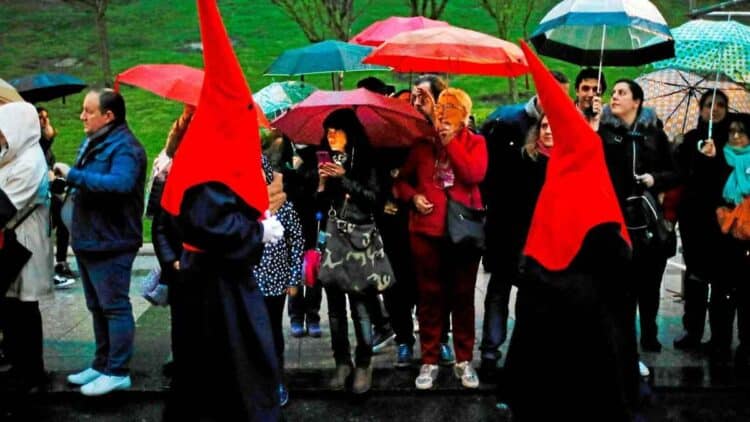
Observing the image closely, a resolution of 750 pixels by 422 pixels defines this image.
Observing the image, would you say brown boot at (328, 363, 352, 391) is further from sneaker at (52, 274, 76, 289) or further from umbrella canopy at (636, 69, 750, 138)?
sneaker at (52, 274, 76, 289)

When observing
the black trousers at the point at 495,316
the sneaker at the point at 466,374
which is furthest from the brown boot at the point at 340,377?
the black trousers at the point at 495,316

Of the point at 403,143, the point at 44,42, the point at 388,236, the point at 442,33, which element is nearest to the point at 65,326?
the point at 388,236

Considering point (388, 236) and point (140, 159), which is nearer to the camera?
point (140, 159)

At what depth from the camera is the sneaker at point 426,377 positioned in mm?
5969

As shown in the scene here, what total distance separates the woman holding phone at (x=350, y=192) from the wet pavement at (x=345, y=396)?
193 mm

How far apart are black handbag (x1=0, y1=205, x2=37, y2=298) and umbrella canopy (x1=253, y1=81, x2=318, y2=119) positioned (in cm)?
199

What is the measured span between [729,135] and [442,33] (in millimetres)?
2306

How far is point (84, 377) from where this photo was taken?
6043 mm

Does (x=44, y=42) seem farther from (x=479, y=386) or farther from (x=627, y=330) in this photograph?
(x=627, y=330)

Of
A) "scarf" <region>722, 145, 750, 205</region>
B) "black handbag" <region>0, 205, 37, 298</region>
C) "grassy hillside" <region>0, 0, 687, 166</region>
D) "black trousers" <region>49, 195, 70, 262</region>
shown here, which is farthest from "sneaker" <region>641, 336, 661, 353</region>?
"grassy hillside" <region>0, 0, 687, 166</region>

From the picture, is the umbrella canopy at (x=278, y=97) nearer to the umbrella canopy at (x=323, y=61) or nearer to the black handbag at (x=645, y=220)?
the umbrella canopy at (x=323, y=61)

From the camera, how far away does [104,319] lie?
610 cm

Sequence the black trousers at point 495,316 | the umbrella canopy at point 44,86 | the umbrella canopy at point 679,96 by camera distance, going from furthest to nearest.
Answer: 1. the umbrella canopy at point 44,86
2. the umbrella canopy at point 679,96
3. the black trousers at point 495,316

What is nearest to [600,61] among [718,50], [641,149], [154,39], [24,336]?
[641,149]
